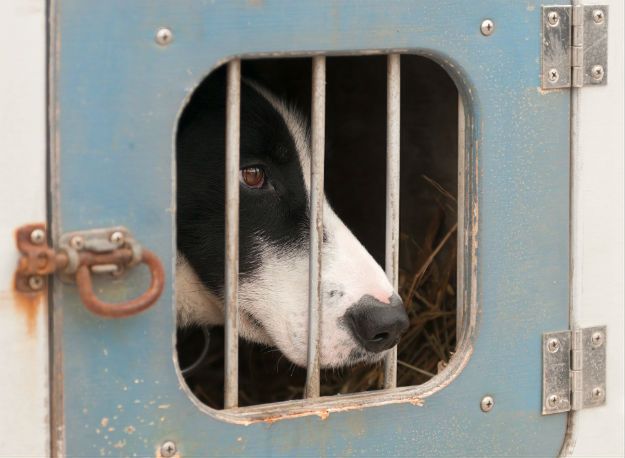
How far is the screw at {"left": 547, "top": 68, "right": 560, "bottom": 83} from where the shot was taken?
1886mm

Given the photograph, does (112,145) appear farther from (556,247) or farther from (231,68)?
(556,247)

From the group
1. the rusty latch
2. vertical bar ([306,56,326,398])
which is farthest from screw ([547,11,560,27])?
the rusty latch

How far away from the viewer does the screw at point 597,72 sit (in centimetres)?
192

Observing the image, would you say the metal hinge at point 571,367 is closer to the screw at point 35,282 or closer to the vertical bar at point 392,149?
the vertical bar at point 392,149

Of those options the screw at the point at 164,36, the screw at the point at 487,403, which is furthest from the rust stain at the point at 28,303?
the screw at the point at 487,403

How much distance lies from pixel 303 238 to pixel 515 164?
1.23 feet

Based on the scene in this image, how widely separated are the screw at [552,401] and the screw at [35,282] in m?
0.88

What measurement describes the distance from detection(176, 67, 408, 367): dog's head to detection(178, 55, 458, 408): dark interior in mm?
163

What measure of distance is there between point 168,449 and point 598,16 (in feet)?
3.12

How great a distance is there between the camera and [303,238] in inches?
79.0

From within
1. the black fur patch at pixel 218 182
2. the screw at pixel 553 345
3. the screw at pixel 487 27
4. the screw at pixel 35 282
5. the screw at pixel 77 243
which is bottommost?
the screw at pixel 553 345

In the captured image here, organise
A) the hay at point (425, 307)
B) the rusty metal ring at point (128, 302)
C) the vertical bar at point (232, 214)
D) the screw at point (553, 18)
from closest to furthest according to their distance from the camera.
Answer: the rusty metal ring at point (128, 302)
the vertical bar at point (232, 214)
the screw at point (553, 18)
the hay at point (425, 307)

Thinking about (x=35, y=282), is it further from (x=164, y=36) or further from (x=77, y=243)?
(x=164, y=36)

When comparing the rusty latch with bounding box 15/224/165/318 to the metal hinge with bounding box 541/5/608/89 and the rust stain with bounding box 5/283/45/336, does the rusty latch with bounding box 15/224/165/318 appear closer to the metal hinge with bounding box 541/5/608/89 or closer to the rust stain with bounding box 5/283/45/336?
the rust stain with bounding box 5/283/45/336
